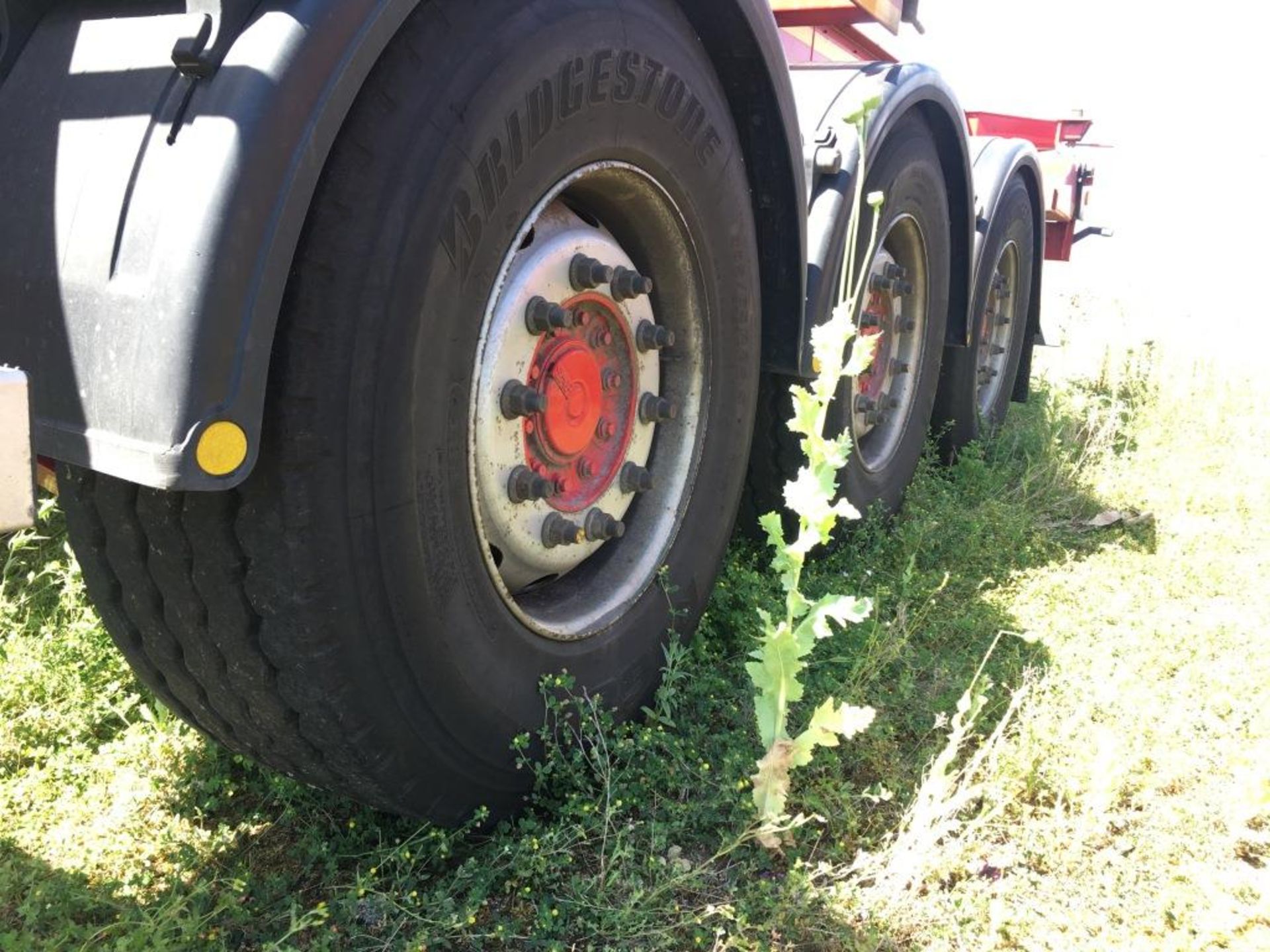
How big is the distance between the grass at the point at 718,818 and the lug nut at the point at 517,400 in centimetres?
46

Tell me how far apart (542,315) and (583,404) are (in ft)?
0.77

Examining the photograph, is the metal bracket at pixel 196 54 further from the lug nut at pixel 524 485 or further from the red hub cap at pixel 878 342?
the red hub cap at pixel 878 342

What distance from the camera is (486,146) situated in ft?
4.76

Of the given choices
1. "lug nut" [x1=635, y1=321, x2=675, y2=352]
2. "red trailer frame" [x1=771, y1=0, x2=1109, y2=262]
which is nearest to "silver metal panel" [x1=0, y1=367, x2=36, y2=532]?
"lug nut" [x1=635, y1=321, x2=675, y2=352]

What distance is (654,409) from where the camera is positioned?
6.66ft

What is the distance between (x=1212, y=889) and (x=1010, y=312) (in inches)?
135

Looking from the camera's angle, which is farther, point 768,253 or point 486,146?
point 768,253

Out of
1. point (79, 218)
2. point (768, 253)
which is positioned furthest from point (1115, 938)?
point (79, 218)

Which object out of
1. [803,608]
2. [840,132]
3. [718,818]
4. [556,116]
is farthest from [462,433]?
[840,132]

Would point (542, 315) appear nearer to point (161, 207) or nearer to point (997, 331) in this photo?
point (161, 207)

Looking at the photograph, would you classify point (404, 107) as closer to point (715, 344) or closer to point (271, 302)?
point (271, 302)

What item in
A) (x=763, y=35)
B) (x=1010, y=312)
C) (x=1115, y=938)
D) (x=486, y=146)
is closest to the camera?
(x=486, y=146)

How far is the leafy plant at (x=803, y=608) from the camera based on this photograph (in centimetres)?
170

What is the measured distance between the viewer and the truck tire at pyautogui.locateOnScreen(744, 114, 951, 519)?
2.79 m
